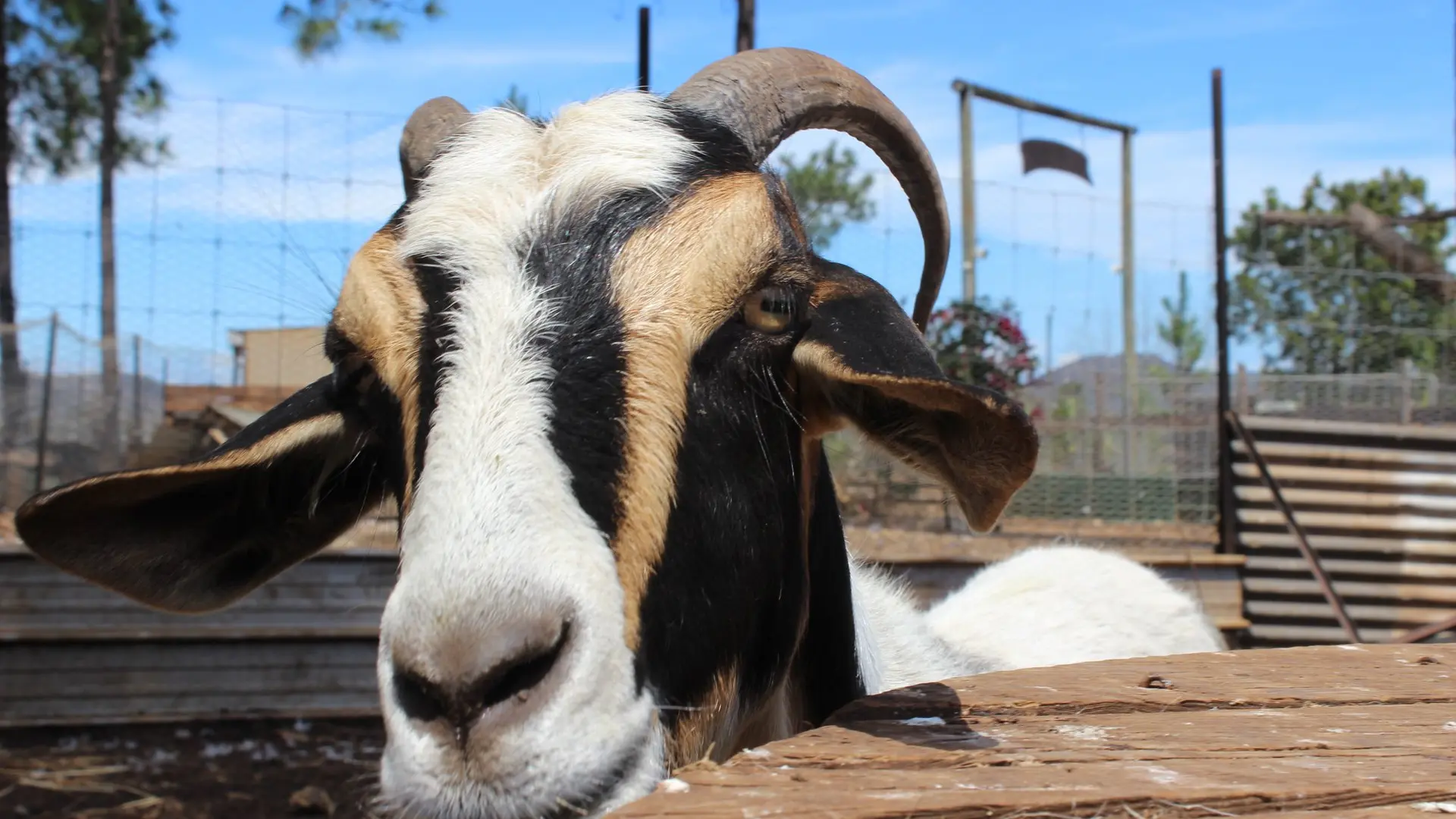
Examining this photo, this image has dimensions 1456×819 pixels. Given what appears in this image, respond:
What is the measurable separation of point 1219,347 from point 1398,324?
270 inches

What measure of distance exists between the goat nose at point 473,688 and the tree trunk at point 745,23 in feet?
28.3

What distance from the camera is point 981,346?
36.7 feet

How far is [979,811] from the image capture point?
1.35 meters

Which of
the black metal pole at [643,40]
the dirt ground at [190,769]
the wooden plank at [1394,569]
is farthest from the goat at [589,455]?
the wooden plank at [1394,569]

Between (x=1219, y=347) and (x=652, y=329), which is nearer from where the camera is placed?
(x=652, y=329)

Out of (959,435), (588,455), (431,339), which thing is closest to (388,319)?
(431,339)

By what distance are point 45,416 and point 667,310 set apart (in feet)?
32.7

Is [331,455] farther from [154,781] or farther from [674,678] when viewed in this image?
[154,781]

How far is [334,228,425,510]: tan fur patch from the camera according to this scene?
85.0 inches

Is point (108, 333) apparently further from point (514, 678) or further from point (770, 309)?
point (514, 678)

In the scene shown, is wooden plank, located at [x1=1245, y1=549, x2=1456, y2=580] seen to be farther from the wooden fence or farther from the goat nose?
the goat nose

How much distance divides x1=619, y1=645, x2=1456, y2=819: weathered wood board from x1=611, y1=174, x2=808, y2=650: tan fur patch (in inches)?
16.7

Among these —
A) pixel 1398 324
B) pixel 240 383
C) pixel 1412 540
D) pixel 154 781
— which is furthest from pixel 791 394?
pixel 1398 324

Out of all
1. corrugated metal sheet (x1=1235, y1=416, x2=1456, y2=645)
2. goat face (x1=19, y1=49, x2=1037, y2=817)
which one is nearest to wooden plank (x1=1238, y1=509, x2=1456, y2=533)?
corrugated metal sheet (x1=1235, y1=416, x2=1456, y2=645)
